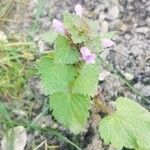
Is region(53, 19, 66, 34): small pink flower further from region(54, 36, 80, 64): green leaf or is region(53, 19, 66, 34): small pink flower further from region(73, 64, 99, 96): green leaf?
region(73, 64, 99, 96): green leaf

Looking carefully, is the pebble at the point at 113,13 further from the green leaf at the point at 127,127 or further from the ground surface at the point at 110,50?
the green leaf at the point at 127,127

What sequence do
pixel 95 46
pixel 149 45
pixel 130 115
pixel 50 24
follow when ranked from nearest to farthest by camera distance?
pixel 95 46 → pixel 130 115 → pixel 149 45 → pixel 50 24

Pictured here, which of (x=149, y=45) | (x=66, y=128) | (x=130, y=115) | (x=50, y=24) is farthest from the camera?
(x=50, y=24)

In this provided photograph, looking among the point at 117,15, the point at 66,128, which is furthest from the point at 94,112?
the point at 117,15

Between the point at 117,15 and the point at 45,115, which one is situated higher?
the point at 117,15

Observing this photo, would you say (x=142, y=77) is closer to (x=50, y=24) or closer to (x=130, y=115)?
(x=130, y=115)

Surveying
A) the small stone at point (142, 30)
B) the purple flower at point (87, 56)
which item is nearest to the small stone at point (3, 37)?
the small stone at point (142, 30)

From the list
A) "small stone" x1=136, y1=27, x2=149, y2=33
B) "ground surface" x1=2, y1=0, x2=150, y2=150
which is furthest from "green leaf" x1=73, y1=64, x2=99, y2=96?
"small stone" x1=136, y1=27, x2=149, y2=33
